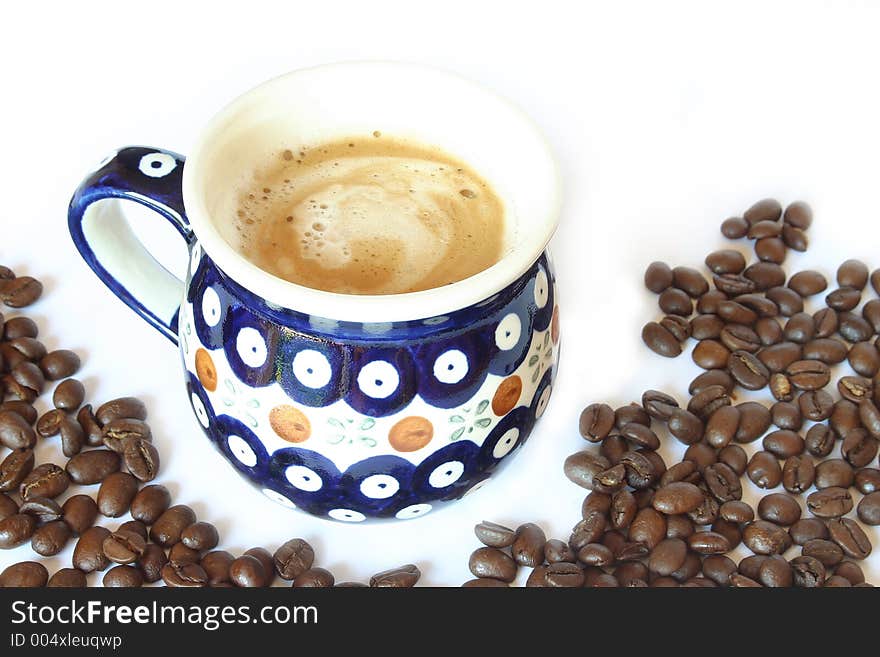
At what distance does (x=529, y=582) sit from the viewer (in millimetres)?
1176

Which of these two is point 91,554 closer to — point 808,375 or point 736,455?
point 736,455

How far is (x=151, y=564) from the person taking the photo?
1.18 m

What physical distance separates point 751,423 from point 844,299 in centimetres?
28

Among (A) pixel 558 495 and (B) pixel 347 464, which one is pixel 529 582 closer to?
(A) pixel 558 495

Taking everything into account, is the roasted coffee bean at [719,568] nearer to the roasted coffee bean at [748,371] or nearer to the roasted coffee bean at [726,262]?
the roasted coffee bean at [748,371]

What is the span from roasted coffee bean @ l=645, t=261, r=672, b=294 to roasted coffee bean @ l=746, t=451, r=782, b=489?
301mm

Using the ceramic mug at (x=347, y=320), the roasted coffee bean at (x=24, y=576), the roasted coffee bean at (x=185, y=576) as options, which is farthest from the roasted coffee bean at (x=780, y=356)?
the roasted coffee bean at (x=24, y=576)

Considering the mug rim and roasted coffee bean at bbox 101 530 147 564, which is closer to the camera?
the mug rim

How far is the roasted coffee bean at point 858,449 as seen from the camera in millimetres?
1310

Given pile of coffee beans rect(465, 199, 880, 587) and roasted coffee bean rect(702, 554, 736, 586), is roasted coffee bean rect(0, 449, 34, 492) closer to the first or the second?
pile of coffee beans rect(465, 199, 880, 587)

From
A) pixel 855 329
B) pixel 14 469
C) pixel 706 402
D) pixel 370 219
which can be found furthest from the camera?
pixel 855 329

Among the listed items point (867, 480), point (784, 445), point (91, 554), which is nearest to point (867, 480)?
point (867, 480)

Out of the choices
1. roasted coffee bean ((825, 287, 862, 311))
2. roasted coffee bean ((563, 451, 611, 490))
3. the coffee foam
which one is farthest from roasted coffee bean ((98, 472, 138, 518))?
roasted coffee bean ((825, 287, 862, 311))

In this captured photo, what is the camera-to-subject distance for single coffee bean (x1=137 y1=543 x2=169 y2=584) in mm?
1176
